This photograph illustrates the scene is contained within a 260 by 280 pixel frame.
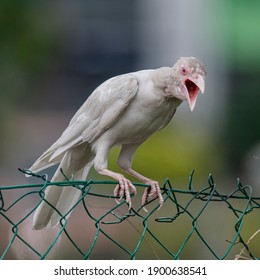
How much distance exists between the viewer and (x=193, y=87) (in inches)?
176

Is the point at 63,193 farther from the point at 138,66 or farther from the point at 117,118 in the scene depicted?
the point at 138,66

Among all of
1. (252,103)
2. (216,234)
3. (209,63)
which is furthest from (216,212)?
(209,63)

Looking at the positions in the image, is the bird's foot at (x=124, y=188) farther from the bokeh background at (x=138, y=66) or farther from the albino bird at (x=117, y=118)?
the bokeh background at (x=138, y=66)

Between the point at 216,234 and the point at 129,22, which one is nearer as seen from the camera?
the point at 216,234

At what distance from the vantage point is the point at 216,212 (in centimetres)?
721

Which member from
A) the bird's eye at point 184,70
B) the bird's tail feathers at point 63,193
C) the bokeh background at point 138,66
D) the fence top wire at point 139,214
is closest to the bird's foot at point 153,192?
the fence top wire at point 139,214

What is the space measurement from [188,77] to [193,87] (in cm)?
11

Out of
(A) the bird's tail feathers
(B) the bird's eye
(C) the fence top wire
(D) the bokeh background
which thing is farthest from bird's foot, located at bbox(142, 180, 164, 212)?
(D) the bokeh background

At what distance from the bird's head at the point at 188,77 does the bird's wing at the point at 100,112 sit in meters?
0.21

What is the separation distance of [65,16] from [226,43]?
148cm

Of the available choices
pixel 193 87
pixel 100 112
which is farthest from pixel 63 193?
pixel 193 87

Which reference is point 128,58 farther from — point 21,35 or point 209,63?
point 21,35

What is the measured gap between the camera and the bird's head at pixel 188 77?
14.3 ft
